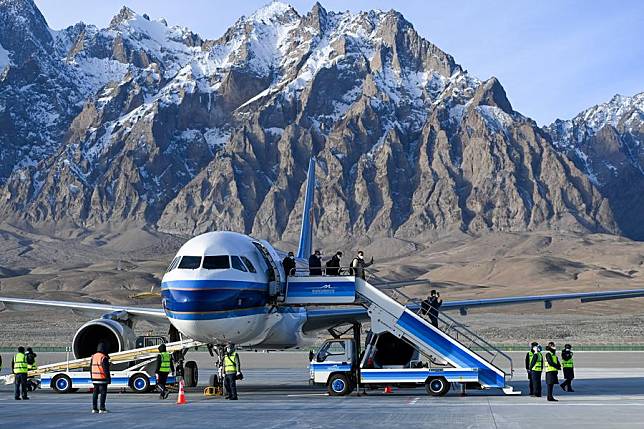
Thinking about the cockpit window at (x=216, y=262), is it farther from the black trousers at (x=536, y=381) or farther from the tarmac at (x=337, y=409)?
the black trousers at (x=536, y=381)

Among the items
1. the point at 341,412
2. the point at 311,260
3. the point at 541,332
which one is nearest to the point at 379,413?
the point at 341,412

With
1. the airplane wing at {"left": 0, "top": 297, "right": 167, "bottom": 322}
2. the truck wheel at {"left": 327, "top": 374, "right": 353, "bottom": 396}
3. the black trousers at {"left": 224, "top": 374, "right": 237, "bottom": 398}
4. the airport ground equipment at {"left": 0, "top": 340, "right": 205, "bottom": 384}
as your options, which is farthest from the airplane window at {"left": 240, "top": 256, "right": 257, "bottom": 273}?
the airplane wing at {"left": 0, "top": 297, "right": 167, "bottom": 322}

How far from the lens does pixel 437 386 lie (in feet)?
102

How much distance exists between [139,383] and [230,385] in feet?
16.4

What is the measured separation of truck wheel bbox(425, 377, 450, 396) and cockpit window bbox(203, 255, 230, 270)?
6971mm

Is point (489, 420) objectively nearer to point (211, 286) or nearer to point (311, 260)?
point (211, 286)

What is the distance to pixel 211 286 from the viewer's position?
1135 inches

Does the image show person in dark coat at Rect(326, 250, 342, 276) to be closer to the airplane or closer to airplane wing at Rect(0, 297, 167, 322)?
the airplane

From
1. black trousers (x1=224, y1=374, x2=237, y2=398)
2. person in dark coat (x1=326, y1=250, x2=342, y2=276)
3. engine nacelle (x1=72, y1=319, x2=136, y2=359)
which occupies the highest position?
person in dark coat (x1=326, y1=250, x2=342, y2=276)

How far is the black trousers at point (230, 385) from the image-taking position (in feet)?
97.4

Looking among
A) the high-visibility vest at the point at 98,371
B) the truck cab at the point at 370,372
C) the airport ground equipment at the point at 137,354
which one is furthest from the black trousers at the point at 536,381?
the high-visibility vest at the point at 98,371

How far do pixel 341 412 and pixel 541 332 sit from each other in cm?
6924

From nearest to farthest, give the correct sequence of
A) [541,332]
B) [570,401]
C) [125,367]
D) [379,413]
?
[379,413], [570,401], [125,367], [541,332]

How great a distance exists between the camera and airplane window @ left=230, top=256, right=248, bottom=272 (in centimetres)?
2962
